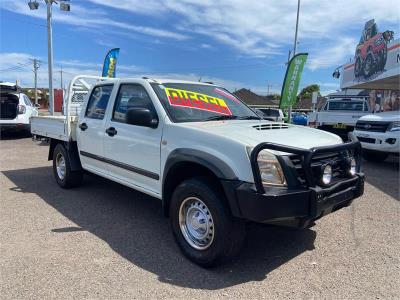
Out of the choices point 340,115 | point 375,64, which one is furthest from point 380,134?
point 375,64

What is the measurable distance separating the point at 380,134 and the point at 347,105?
587cm

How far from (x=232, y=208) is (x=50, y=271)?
183cm

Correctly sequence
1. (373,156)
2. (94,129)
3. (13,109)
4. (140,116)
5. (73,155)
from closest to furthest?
(140,116) < (94,129) < (73,155) < (373,156) < (13,109)

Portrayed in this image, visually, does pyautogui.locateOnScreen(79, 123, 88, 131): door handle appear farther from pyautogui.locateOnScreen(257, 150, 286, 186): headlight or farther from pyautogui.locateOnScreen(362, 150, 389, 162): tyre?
pyautogui.locateOnScreen(362, 150, 389, 162): tyre

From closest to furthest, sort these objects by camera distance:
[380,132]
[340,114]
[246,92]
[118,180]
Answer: [118,180] → [380,132] → [340,114] → [246,92]

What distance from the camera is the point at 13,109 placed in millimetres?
13367

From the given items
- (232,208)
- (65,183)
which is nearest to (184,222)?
(232,208)

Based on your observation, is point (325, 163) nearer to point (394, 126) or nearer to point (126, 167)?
point (126, 167)

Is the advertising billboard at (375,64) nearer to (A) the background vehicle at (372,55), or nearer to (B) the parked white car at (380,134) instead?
(A) the background vehicle at (372,55)

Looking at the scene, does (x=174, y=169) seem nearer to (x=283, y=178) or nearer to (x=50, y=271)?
(x=283, y=178)

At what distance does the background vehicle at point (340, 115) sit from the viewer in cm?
1311

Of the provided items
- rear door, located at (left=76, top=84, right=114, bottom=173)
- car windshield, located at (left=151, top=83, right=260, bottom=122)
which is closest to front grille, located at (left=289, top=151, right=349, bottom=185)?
car windshield, located at (left=151, top=83, right=260, bottom=122)

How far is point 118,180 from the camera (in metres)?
5.00

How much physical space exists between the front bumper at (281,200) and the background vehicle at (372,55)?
18.2m
